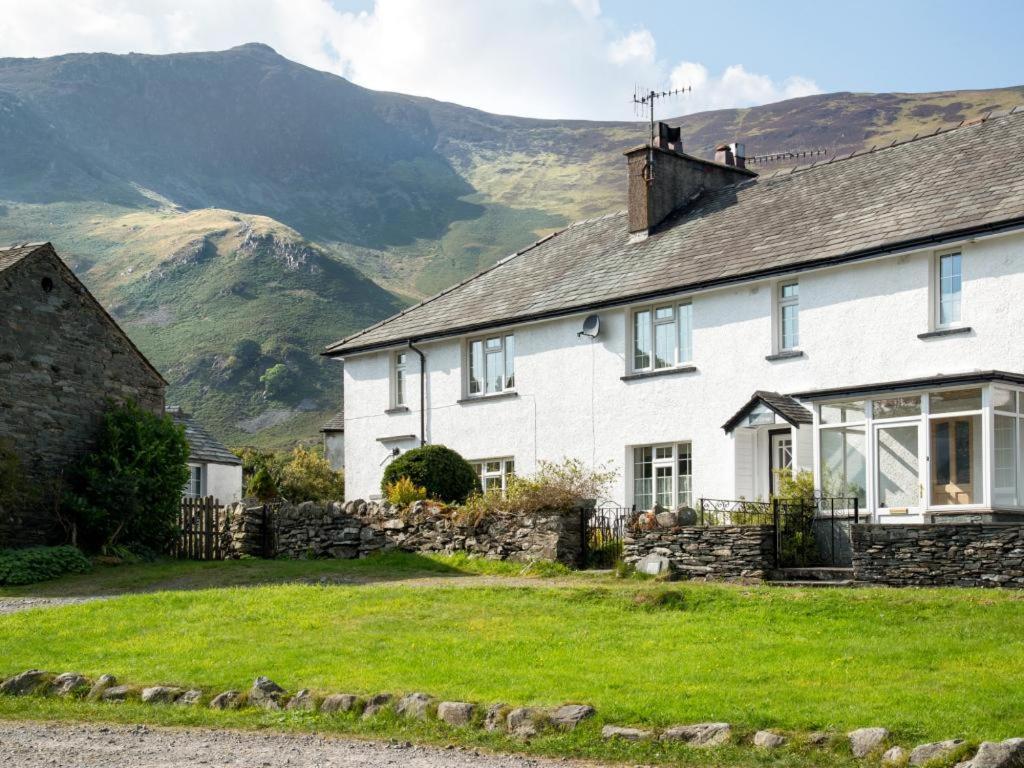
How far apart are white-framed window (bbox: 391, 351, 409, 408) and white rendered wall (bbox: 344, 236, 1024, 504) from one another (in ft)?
0.84

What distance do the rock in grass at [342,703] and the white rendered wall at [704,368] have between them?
14995 millimetres

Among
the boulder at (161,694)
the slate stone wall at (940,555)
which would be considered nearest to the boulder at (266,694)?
the boulder at (161,694)

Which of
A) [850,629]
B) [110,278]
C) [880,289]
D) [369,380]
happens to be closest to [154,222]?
[110,278]

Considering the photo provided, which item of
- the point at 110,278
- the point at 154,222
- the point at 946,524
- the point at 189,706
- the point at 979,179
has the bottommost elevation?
the point at 189,706

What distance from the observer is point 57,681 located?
14250 millimetres

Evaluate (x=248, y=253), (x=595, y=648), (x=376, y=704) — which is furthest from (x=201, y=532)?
(x=248, y=253)

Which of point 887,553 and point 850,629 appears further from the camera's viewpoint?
point 887,553

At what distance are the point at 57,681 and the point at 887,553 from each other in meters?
11.8

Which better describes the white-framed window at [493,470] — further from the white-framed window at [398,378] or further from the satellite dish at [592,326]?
the satellite dish at [592,326]

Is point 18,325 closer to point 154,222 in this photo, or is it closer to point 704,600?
point 704,600

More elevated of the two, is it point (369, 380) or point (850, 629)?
point (369, 380)

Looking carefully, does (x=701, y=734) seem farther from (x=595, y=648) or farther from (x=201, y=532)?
(x=201, y=532)

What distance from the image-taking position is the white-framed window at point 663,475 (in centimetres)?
2883

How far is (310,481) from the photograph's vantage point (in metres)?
49.6
